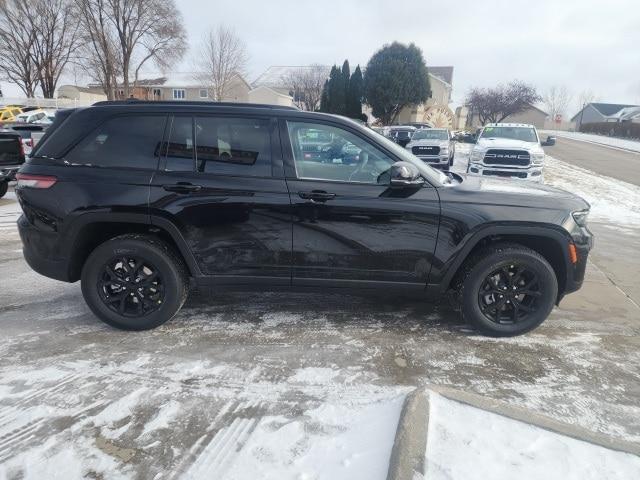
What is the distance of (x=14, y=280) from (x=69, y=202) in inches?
83.8

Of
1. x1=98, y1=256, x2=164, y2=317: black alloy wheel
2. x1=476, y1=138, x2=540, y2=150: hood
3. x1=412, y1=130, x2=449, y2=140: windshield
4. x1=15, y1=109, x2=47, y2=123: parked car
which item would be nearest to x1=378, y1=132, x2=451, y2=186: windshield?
x1=98, y1=256, x2=164, y2=317: black alloy wheel

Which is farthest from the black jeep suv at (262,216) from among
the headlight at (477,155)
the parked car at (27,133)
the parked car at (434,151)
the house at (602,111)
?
the house at (602,111)

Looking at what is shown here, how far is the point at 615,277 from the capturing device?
550 centimetres

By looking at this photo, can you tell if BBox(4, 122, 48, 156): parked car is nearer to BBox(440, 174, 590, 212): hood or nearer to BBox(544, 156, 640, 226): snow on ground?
BBox(440, 174, 590, 212): hood

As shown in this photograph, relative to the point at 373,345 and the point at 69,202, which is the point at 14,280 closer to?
the point at 69,202

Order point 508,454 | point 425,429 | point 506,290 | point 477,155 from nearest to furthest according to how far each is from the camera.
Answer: point 508,454
point 425,429
point 506,290
point 477,155

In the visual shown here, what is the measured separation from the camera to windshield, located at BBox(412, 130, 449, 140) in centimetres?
1755

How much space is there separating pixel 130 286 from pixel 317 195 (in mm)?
1716

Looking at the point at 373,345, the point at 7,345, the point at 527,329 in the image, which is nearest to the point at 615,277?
the point at 527,329

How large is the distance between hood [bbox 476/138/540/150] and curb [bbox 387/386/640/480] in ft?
32.7

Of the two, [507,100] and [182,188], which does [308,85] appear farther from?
[182,188]

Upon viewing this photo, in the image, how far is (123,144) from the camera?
3.65 metres

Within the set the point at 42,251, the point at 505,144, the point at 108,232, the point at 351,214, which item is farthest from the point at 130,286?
the point at 505,144

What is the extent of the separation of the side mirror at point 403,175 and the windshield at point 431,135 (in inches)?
582
